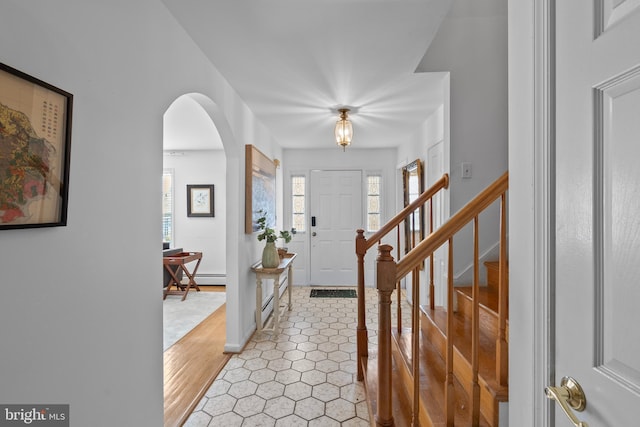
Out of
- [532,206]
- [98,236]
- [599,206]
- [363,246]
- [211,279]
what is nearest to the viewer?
[599,206]

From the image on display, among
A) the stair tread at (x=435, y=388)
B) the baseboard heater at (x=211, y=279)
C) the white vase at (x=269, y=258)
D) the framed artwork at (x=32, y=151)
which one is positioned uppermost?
the framed artwork at (x=32, y=151)

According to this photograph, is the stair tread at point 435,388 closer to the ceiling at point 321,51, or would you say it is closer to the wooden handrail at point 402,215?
the wooden handrail at point 402,215

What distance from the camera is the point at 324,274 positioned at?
17.7 feet

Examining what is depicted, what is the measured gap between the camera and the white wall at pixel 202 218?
5703 mm

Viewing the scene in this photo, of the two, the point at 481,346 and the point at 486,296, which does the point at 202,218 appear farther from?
the point at 481,346

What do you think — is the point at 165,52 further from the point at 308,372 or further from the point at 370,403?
the point at 308,372

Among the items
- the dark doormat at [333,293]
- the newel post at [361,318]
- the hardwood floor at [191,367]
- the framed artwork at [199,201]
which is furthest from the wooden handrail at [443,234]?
the framed artwork at [199,201]

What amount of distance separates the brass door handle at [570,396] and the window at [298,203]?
481cm

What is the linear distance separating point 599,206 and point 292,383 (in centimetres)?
232

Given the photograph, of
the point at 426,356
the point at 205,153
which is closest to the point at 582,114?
the point at 426,356

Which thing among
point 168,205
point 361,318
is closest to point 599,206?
point 361,318

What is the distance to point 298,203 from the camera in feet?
17.8

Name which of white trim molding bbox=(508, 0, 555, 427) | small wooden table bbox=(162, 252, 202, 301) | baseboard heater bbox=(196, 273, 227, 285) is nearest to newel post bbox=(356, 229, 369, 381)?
white trim molding bbox=(508, 0, 555, 427)

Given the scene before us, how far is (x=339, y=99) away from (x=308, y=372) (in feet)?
7.85
